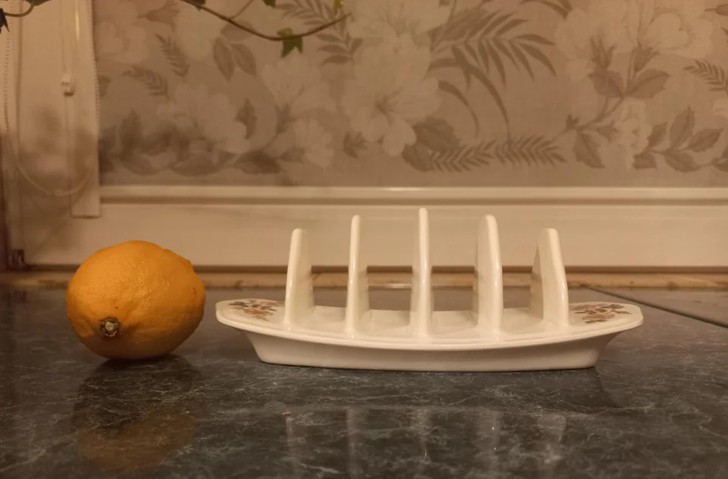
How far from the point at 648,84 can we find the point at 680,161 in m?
0.15

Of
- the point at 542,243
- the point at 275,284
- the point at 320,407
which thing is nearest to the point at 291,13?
the point at 275,284

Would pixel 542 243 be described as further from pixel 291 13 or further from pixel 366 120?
pixel 291 13

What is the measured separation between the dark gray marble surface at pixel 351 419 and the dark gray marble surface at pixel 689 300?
0.20 m

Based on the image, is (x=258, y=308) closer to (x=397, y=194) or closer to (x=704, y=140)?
(x=397, y=194)

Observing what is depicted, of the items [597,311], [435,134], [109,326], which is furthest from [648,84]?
[109,326]

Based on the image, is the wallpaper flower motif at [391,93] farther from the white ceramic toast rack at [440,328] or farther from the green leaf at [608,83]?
the white ceramic toast rack at [440,328]

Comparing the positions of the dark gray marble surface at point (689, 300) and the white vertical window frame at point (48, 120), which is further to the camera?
the white vertical window frame at point (48, 120)

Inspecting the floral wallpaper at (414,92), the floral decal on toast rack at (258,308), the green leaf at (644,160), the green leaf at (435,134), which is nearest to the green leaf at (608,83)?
the floral wallpaper at (414,92)

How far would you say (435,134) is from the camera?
1.02 m

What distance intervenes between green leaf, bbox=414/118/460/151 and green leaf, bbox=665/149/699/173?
39 cm

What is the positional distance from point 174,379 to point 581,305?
0.39m

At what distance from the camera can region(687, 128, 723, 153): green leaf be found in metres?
1.03

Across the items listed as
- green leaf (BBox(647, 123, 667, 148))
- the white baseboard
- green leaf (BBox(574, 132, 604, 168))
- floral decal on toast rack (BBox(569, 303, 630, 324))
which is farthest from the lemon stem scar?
green leaf (BBox(647, 123, 667, 148))

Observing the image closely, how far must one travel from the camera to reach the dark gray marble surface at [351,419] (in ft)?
1.05
